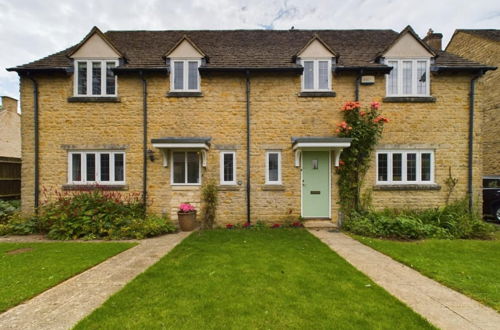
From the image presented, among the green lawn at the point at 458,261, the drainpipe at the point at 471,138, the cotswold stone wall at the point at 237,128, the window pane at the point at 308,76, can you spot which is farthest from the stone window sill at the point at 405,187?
the window pane at the point at 308,76

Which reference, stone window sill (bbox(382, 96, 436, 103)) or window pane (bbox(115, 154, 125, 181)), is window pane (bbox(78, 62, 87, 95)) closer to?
window pane (bbox(115, 154, 125, 181))

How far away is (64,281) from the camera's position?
14.8ft

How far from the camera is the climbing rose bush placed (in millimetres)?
8930

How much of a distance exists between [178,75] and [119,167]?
14.9ft

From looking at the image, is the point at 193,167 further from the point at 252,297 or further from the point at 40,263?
the point at 252,297

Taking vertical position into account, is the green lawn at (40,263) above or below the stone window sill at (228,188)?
below

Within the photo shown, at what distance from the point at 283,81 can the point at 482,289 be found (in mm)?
8332

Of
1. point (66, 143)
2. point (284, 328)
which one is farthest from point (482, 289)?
point (66, 143)

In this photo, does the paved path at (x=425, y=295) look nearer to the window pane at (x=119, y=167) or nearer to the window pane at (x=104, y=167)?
the window pane at (x=119, y=167)

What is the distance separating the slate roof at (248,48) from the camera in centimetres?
936

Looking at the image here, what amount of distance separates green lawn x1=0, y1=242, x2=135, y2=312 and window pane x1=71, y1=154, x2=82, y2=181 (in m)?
3.09

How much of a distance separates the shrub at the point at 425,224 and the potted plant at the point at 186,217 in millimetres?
5929

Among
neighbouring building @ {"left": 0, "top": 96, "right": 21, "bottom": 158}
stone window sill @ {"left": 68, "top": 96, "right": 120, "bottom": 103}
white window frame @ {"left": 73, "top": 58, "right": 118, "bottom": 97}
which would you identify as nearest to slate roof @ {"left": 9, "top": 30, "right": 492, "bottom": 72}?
white window frame @ {"left": 73, "top": 58, "right": 118, "bottom": 97}

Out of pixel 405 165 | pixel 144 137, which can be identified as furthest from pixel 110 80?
pixel 405 165
